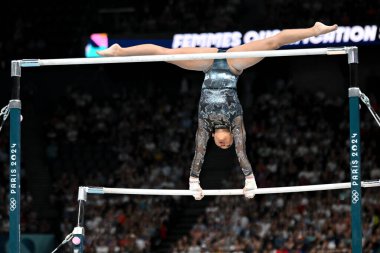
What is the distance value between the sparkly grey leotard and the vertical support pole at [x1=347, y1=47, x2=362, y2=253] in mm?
1424

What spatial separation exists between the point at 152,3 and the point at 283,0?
4.08 meters

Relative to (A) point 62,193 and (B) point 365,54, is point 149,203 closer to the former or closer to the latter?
(A) point 62,193

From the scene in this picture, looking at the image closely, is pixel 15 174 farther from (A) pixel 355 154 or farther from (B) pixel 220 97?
(A) pixel 355 154

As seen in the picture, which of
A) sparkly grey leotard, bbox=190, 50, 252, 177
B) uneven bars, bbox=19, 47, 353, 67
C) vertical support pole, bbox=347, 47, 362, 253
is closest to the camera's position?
vertical support pole, bbox=347, 47, 362, 253

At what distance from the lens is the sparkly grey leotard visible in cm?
967

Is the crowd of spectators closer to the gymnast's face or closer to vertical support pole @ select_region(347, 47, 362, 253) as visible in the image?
the gymnast's face

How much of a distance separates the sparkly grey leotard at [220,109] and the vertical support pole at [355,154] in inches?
56.1

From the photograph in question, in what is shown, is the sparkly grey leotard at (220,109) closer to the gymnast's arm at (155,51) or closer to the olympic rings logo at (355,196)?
the gymnast's arm at (155,51)

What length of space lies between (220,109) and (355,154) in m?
1.69

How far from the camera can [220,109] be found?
9.65 m

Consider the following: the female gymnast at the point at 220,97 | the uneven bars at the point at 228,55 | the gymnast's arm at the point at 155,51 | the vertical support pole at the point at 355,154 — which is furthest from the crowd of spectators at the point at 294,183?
the uneven bars at the point at 228,55

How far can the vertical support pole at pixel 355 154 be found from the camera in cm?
880

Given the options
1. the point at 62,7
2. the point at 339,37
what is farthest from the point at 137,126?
the point at 339,37

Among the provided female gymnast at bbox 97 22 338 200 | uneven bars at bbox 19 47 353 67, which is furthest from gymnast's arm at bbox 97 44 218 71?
uneven bars at bbox 19 47 353 67
